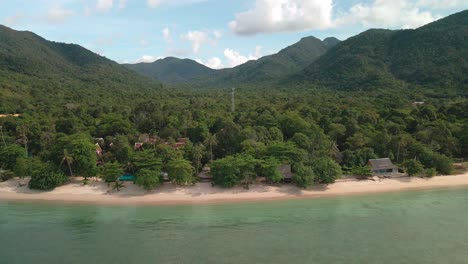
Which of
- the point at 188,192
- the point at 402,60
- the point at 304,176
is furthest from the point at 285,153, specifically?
the point at 402,60

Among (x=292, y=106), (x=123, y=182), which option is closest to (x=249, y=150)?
(x=123, y=182)

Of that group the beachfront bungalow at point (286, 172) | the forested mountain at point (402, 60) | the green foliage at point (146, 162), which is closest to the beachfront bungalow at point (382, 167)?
the beachfront bungalow at point (286, 172)

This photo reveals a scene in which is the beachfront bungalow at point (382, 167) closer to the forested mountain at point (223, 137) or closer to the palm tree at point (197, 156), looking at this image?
the forested mountain at point (223, 137)

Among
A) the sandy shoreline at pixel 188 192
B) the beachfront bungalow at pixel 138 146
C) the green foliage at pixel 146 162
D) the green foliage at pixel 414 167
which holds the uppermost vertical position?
the beachfront bungalow at pixel 138 146

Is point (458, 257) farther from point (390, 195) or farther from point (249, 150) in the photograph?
point (249, 150)

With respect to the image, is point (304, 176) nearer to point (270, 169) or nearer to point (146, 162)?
point (270, 169)
